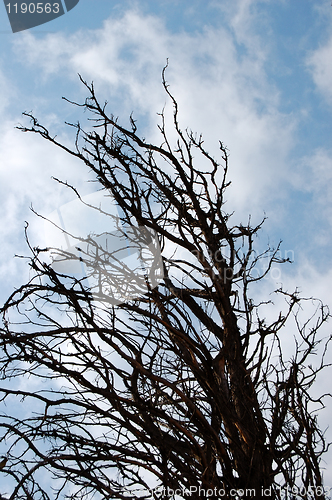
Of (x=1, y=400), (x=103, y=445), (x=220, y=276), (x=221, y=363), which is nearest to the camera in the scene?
(x=103, y=445)

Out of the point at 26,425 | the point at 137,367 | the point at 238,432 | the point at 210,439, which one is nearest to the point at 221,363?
the point at 238,432

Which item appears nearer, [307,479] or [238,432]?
[307,479]

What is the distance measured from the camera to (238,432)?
2756 mm

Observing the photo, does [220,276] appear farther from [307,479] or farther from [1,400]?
Answer: [1,400]

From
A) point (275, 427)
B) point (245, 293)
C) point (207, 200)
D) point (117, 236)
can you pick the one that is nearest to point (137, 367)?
point (245, 293)

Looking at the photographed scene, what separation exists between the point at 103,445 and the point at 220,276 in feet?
5.96

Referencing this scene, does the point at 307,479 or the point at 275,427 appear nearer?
the point at 307,479

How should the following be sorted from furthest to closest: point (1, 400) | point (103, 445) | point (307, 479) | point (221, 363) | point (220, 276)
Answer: point (220, 276)
point (221, 363)
point (1, 400)
point (103, 445)
point (307, 479)

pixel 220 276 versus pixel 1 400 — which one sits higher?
pixel 220 276

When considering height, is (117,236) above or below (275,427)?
above

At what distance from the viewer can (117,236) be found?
3922 mm

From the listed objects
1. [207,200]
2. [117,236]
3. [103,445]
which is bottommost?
[103,445]

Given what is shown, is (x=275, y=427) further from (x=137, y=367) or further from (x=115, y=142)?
(x=115, y=142)

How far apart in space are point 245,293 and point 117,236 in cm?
175
